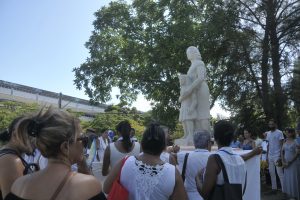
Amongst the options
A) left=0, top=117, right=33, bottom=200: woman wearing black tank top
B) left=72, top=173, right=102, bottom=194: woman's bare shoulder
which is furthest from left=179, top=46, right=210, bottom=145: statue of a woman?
left=72, top=173, right=102, bottom=194: woman's bare shoulder

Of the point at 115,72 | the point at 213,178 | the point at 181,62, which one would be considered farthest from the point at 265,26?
the point at 213,178

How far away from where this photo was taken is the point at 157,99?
24.1 metres

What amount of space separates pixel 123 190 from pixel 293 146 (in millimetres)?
7316

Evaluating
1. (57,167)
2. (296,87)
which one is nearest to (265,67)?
(296,87)

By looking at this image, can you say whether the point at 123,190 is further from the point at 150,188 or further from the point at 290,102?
A: the point at 290,102

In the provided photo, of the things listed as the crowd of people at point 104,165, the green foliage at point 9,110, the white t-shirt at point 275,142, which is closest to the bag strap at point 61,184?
the crowd of people at point 104,165

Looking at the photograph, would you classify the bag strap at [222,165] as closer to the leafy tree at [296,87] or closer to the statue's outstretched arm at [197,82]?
the statue's outstretched arm at [197,82]

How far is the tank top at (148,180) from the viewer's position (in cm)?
316

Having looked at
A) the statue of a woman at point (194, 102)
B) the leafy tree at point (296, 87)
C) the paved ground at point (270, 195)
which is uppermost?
the leafy tree at point (296, 87)

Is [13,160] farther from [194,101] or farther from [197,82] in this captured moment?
[194,101]

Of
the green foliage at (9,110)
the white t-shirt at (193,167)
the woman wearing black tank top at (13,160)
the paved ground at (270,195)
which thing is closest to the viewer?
the woman wearing black tank top at (13,160)

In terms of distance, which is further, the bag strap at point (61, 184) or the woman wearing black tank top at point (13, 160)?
the woman wearing black tank top at point (13, 160)

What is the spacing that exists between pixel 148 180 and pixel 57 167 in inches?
39.9

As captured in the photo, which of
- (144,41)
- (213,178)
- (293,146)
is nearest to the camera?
(213,178)
